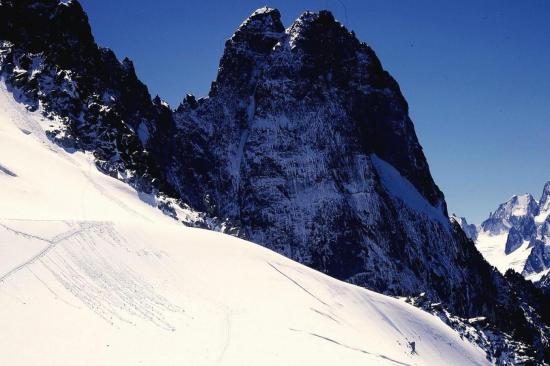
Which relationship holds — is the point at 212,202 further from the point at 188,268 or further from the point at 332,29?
the point at 188,268

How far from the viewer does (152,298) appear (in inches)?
981

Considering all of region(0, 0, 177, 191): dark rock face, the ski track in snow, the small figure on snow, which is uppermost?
region(0, 0, 177, 191): dark rock face

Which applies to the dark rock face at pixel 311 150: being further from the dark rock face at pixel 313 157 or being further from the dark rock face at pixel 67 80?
the dark rock face at pixel 67 80

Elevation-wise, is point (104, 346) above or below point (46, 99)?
below

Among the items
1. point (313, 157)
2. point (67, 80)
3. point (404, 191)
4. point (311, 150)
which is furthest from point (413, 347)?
point (404, 191)

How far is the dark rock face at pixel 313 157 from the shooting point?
125m

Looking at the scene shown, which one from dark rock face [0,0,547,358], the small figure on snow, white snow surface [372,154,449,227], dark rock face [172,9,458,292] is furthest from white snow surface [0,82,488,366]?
white snow surface [372,154,449,227]

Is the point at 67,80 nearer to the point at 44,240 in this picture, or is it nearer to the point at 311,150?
the point at 44,240

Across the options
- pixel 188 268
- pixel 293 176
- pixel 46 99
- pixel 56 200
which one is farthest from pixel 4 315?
pixel 293 176

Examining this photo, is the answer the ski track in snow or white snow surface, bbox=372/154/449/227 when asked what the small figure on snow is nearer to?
the ski track in snow

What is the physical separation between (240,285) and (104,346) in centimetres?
1395

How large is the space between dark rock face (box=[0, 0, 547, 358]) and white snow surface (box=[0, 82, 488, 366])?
65.7m

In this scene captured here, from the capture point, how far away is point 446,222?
149875 mm

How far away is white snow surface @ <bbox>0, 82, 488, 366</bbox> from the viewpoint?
19188 mm
